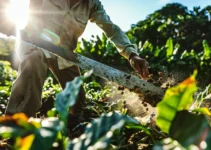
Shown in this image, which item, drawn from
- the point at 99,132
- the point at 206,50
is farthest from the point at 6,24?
the point at 206,50

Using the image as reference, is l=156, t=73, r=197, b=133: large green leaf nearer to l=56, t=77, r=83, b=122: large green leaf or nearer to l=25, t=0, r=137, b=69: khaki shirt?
l=56, t=77, r=83, b=122: large green leaf

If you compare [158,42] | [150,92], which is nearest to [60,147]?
[150,92]

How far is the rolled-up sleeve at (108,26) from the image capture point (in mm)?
3311

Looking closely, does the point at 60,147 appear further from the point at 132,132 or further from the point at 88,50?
the point at 88,50

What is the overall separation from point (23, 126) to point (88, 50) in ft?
21.7

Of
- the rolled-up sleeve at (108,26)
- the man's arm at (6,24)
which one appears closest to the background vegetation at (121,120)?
the rolled-up sleeve at (108,26)

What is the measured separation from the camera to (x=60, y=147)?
1.46 meters

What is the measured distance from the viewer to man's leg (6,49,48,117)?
2.43 metres

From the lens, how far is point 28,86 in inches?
98.3

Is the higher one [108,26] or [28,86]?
[108,26]

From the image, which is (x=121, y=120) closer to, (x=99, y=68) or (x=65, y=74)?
(x=99, y=68)

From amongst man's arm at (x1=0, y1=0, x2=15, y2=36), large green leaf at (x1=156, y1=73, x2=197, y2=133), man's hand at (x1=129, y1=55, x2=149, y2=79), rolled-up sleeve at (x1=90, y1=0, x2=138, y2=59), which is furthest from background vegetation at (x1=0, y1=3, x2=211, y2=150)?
man's arm at (x1=0, y1=0, x2=15, y2=36)

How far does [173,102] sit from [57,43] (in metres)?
2.14

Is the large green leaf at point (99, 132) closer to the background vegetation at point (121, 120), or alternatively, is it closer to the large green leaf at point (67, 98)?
the background vegetation at point (121, 120)
